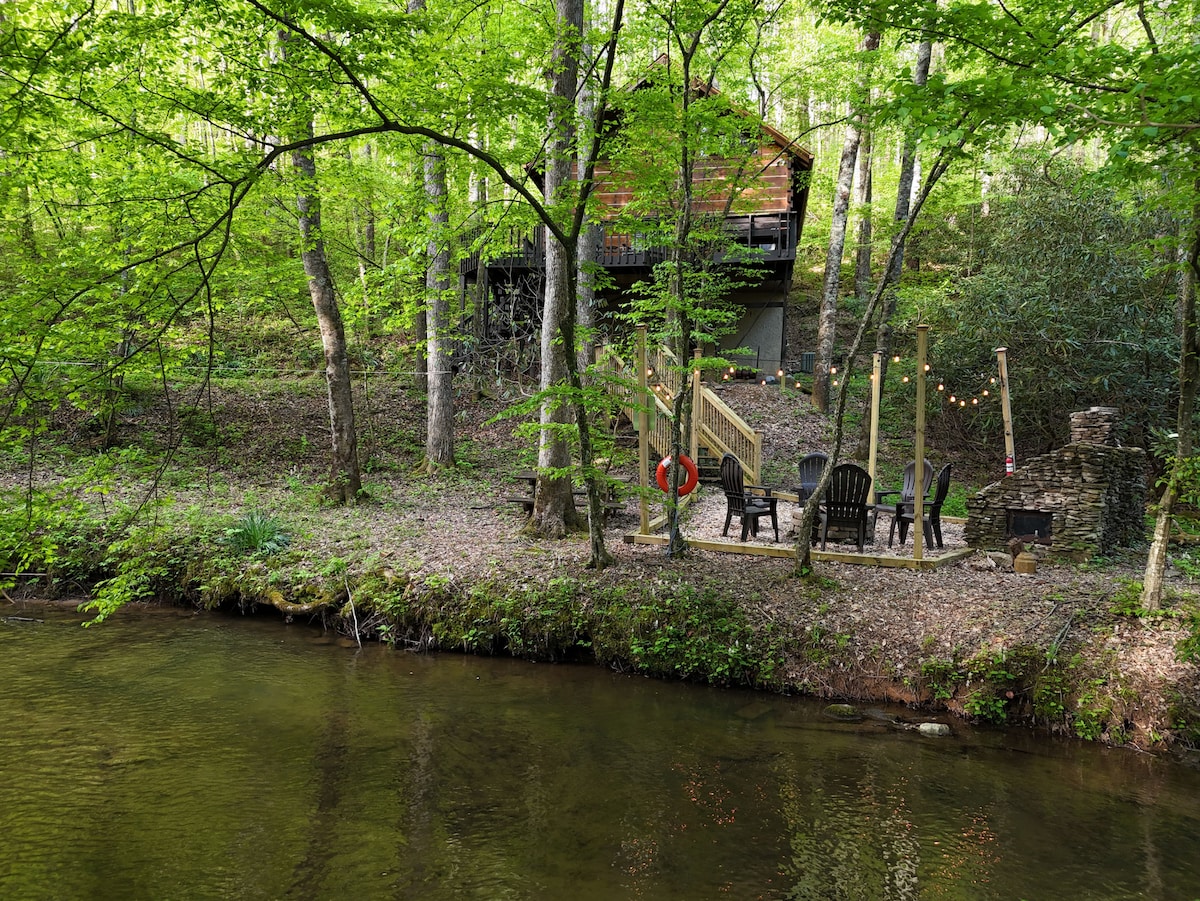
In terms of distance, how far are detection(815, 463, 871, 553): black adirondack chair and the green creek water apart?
8.74ft

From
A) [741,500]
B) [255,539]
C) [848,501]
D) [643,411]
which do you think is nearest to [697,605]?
[643,411]

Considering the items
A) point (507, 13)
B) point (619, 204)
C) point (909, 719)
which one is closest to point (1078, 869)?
point (909, 719)

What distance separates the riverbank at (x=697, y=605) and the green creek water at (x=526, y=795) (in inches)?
13.7

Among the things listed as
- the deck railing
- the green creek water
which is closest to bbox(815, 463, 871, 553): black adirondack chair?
the green creek water

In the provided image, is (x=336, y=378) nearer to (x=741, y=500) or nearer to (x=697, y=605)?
(x=741, y=500)

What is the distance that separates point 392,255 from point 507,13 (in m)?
5.59

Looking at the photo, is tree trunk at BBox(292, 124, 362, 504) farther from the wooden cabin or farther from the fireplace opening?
the fireplace opening

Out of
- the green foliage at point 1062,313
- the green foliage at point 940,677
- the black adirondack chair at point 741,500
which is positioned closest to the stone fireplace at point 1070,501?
the black adirondack chair at point 741,500

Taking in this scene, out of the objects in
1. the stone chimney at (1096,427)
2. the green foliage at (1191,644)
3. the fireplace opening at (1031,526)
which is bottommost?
the green foliage at (1191,644)

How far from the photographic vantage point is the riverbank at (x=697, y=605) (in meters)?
5.77

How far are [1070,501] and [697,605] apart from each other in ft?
16.1

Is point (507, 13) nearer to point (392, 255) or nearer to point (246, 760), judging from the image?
point (392, 255)

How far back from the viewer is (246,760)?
17.2ft

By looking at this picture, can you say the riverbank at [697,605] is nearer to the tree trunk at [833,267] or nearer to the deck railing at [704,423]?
the deck railing at [704,423]
